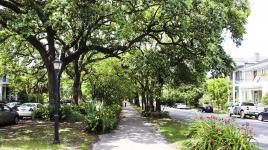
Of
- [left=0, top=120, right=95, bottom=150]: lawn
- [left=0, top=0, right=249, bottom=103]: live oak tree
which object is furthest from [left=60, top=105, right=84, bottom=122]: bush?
[left=0, top=120, right=95, bottom=150]: lawn

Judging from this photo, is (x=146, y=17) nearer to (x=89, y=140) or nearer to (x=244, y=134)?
(x=89, y=140)

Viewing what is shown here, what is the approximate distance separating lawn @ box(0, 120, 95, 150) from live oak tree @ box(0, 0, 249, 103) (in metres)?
4.61

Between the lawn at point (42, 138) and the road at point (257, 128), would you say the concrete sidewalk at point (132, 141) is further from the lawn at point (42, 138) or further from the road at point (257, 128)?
the road at point (257, 128)

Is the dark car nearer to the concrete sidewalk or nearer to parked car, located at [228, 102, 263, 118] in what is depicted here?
parked car, located at [228, 102, 263, 118]

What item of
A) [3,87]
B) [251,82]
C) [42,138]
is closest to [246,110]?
[251,82]

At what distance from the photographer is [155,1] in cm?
2062

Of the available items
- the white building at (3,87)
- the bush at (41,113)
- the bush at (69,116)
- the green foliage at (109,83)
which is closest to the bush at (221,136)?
the bush at (69,116)

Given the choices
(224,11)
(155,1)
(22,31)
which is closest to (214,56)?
(224,11)

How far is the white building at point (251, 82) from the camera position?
5591 cm

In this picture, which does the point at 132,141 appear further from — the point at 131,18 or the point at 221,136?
the point at 131,18

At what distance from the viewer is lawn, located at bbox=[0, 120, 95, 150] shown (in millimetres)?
15352

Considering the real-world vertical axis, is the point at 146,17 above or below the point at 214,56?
above

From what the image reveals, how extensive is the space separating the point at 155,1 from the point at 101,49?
7.43m

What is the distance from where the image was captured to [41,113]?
26.6 meters
